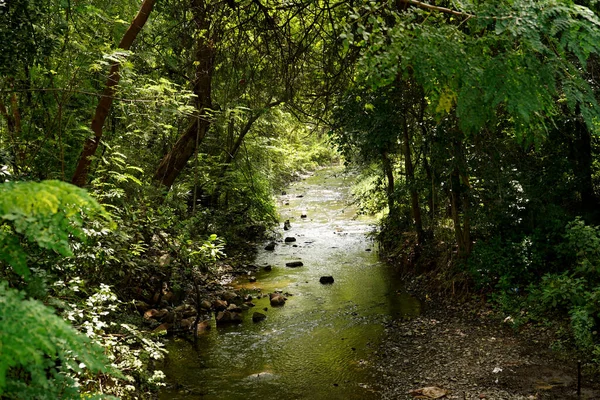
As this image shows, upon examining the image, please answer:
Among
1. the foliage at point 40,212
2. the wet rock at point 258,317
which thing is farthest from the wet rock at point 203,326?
the foliage at point 40,212

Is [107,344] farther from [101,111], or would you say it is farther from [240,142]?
[240,142]

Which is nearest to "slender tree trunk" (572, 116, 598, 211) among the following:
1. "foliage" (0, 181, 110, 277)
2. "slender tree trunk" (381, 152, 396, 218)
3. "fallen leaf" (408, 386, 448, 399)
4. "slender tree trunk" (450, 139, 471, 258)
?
"slender tree trunk" (450, 139, 471, 258)

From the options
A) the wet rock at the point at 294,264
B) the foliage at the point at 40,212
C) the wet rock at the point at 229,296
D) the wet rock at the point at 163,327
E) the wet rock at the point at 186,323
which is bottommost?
the wet rock at the point at 294,264

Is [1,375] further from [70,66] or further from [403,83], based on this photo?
[403,83]

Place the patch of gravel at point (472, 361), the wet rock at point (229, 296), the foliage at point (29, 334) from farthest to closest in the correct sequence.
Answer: the wet rock at point (229, 296) → the patch of gravel at point (472, 361) → the foliage at point (29, 334)

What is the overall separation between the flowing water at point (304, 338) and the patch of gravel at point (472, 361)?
366 millimetres

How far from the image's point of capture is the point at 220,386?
7082 mm

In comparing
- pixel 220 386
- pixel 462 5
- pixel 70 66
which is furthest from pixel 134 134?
pixel 462 5

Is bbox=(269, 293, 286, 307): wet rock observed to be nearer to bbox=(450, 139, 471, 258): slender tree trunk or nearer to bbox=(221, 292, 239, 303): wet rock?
bbox=(221, 292, 239, 303): wet rock

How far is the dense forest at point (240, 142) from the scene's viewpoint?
3.27 metres

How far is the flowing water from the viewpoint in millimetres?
7016

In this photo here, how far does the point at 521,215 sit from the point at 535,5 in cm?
656

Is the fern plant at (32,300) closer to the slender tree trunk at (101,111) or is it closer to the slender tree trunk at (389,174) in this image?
the slender tree trunk at (101,111)

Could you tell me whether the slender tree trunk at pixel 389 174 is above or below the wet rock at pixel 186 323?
above
